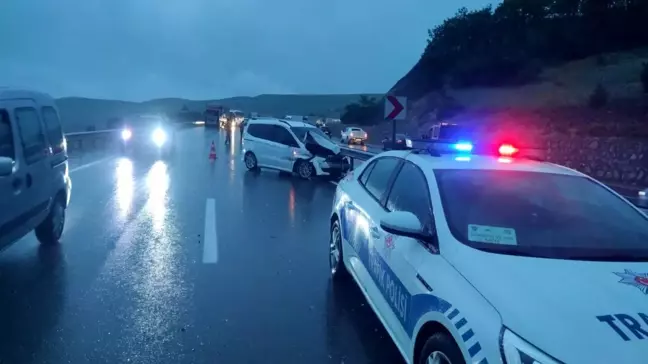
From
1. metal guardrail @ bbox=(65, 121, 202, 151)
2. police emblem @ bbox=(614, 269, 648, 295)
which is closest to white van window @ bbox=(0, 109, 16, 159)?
police emblem @ bbox=(614, 269, 648, 295)

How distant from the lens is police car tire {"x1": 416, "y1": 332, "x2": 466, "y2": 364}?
322cm

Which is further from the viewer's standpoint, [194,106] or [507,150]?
[194,106]

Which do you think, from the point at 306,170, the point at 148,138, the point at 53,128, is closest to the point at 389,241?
the point at 53,128

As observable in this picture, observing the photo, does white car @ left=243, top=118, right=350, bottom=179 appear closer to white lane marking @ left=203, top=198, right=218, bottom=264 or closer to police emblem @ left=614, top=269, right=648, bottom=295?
white lane marking @ left=203, top=198, right=218, bottom=264

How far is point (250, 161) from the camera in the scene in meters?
21.3

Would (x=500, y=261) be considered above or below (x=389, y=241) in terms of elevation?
above

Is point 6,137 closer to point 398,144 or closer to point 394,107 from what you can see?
point 394,107

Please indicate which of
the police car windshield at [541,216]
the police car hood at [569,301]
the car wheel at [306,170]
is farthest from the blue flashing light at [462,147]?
→ the car wheel at [306,170]

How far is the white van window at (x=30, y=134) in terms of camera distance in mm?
7093

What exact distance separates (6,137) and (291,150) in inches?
517

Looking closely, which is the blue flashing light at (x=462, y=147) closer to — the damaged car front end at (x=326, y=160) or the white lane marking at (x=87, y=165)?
the damaged car front end at (x=326, y=160)

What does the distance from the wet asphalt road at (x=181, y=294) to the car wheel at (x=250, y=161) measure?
916cm

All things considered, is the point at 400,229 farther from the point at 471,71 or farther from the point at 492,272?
the point at 471,71

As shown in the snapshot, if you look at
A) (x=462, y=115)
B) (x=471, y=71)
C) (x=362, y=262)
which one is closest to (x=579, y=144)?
(x=362, y=262)
